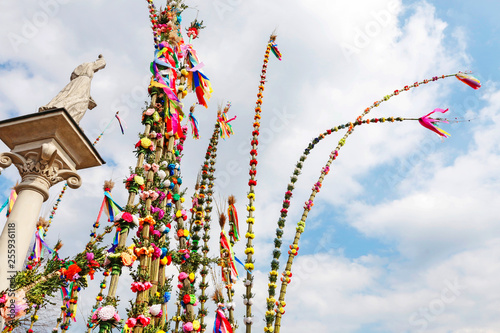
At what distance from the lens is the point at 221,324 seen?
5.63 meters

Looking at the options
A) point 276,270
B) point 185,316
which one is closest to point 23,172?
point 185,316

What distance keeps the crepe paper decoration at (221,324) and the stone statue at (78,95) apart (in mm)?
4042

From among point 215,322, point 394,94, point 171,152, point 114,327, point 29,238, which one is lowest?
point 114,327

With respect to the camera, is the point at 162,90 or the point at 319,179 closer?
the point at 162,90

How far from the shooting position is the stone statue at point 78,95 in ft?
19.4

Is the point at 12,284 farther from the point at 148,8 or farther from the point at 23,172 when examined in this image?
the point at 148,8

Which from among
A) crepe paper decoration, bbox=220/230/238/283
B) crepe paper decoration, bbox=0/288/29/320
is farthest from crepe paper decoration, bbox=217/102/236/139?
crepe paper decoration, bbox=0/288/29/320

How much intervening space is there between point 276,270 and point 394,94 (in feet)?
16.2

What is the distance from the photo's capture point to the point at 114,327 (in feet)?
13.1

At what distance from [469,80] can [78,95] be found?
8293 mm

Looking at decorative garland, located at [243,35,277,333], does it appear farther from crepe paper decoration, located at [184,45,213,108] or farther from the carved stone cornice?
the carved stone cornice

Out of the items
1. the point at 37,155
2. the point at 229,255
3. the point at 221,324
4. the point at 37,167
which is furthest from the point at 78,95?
the point at 221,324

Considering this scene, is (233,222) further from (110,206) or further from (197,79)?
(110,206)

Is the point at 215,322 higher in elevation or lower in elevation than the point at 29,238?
lower
